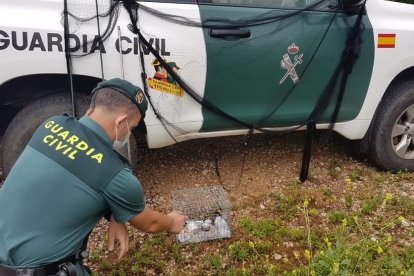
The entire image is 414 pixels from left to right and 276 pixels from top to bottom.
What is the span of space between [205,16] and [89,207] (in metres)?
1.69

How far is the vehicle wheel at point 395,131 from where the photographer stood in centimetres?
372

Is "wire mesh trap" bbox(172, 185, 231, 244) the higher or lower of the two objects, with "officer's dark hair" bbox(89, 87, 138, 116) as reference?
lower

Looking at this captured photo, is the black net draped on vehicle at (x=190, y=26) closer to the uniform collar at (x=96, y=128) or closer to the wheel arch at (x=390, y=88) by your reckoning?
the wheel arch at (x=390, y=88)

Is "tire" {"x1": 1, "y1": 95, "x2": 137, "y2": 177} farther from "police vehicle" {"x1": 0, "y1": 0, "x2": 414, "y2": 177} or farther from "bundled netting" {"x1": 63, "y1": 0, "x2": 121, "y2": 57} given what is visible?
"bundled netting" {"x1": 63, "y1": 0, "x2": 121, "y2": 57}

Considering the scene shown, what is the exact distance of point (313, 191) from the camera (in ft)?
11.6

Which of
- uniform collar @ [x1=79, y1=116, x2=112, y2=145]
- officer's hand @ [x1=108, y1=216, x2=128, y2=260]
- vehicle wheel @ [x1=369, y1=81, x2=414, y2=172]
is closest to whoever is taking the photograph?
uniform collar @ [x1=79, y1=116, x2=112, y2=145]

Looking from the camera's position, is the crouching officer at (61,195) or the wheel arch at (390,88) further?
the wheel arch at (390,88)

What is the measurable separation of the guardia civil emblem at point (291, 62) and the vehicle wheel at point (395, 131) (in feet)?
3.14

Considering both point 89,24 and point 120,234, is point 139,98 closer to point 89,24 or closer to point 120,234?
point 120,234

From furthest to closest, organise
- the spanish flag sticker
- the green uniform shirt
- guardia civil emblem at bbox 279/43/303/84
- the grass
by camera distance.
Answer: the spanish flag sticker
guardia civil emblem at bbox 279/43/303/84
the grass
the green uniform shirt

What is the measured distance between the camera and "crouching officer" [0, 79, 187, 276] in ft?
5.74

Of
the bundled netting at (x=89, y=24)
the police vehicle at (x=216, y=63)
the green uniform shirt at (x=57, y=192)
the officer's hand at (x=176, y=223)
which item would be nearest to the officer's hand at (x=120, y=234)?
the officer's hand at (x=176, y=223)

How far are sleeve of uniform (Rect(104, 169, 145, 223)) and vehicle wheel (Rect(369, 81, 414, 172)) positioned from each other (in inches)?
101

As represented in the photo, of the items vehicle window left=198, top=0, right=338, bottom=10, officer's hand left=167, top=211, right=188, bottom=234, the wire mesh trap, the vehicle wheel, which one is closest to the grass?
the wire mesh trap
